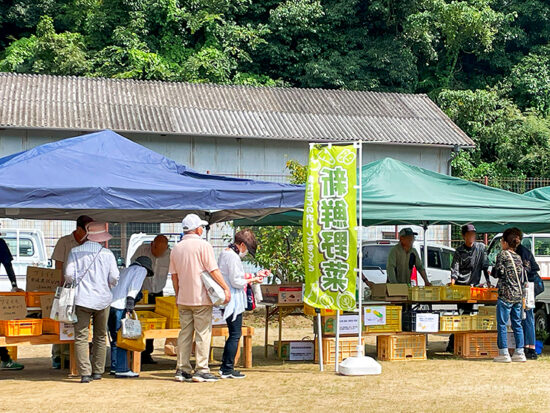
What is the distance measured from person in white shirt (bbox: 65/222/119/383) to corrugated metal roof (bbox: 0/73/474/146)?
14290 millimetres

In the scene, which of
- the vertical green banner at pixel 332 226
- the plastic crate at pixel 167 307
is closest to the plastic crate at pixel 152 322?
the plastic crate at pixel 167 307

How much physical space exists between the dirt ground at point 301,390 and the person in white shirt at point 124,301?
0.29 m

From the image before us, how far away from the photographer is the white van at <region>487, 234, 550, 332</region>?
14.8m

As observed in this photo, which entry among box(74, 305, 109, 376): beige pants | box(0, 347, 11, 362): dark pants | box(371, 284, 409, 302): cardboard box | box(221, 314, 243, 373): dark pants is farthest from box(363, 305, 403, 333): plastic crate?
box(0, 347, 11, 362): dark pants

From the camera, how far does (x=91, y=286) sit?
10055 mm

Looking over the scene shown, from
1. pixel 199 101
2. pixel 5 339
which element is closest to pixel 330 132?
pixel 199 101

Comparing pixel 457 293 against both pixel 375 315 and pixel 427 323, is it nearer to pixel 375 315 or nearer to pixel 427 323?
pixel 427 323

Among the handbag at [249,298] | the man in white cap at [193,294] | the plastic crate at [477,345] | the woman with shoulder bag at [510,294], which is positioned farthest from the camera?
the plastic crate at [477,345]

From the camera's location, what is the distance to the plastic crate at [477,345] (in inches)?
507

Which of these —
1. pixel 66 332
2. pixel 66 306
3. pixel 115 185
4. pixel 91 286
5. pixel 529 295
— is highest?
pixel 115 185

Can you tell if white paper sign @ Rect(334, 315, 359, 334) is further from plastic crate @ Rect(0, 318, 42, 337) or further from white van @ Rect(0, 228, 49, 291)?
white van @ Rect(0, 228, 49, 291)

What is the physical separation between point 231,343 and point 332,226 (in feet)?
5.85

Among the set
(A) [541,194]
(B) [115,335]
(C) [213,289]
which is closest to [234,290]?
(C) [213,289]

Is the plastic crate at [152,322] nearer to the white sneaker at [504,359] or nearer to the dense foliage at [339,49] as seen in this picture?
the white sneaker at [504,359]
